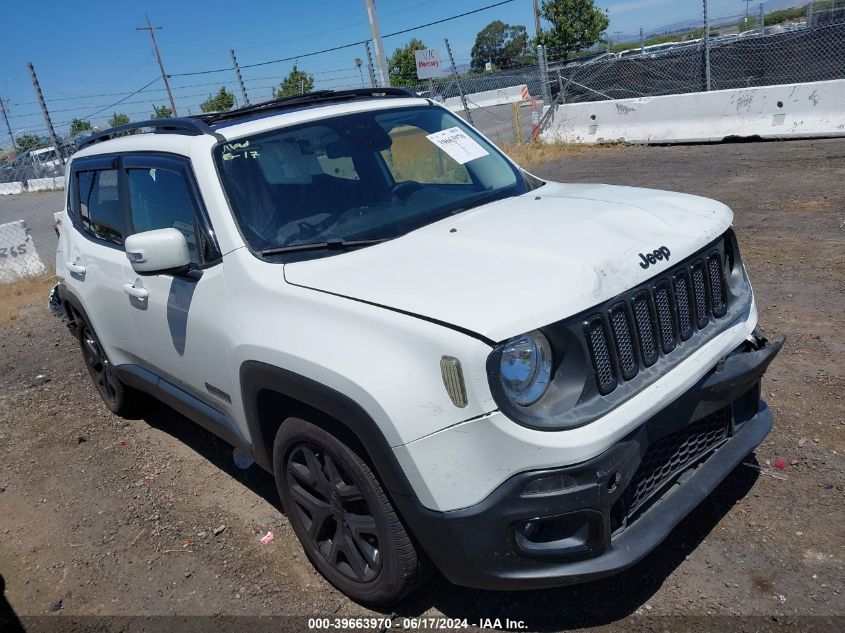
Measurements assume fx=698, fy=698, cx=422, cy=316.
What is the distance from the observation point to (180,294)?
337cm

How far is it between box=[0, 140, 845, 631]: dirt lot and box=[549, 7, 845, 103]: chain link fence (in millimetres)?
8350

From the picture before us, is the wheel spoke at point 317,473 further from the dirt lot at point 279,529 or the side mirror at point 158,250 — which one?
the side mirror at point 158,250

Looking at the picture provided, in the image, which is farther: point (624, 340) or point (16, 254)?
point (16, 254)

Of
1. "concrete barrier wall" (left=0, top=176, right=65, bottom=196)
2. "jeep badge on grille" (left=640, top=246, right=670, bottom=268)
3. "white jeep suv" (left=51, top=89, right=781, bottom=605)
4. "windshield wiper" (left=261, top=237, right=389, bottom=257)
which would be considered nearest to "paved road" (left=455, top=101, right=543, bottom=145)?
"white jeep suv" (left=51, top=89, right=781, bottom=605)

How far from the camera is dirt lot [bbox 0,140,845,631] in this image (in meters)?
2.74

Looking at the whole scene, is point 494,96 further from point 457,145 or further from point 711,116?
point 457,145

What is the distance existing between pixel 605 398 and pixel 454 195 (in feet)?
5.10

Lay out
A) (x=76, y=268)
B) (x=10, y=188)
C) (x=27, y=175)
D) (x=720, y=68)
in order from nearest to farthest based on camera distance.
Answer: (x=76, y=268), (x=720, y=68), (x=27, y=175), (x=10, y=188)

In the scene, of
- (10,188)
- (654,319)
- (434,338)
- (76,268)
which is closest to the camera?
(434,338)

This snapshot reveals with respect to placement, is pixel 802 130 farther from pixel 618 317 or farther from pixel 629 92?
pixel 618 317

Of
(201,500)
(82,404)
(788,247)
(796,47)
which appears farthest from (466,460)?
(796,47)

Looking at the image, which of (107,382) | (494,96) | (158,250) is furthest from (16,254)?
(494,96)

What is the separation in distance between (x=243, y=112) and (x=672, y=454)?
2753mm
